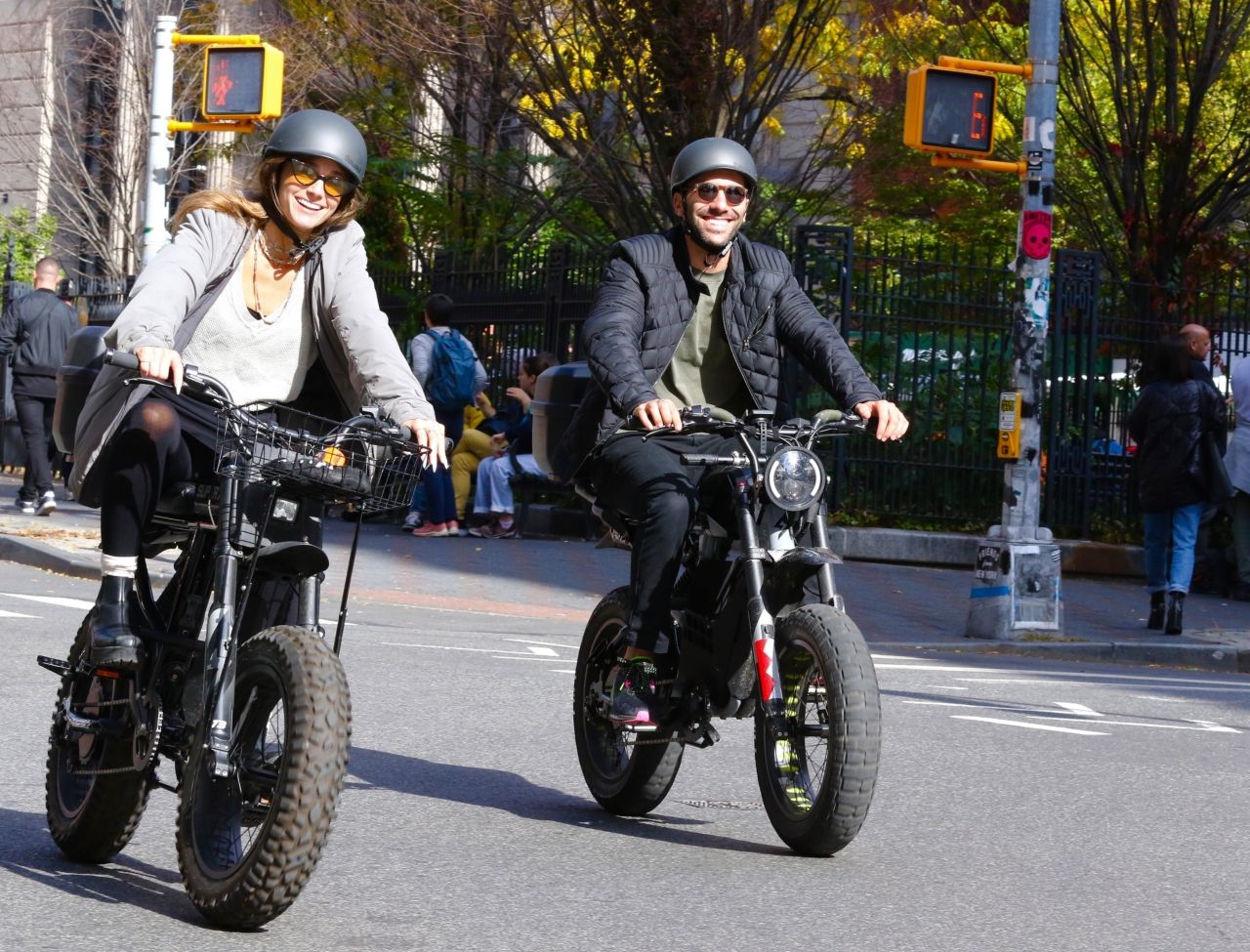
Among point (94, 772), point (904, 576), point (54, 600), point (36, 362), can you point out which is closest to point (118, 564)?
Answer: point (94, 772)

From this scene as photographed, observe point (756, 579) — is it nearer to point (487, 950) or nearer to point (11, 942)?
point (487, 950)

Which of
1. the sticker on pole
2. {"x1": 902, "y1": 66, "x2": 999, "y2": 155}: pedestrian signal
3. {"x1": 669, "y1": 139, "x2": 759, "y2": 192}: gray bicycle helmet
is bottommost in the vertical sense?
{"x1": 669, "y1": 139, "x2": 759, "y2": 192}: gray bicycle helmet

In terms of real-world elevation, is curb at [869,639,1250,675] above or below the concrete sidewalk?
below

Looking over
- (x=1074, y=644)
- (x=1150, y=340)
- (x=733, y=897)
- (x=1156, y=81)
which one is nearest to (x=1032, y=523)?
(x=1074, y=644)

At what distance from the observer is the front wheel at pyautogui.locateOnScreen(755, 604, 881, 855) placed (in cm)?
498

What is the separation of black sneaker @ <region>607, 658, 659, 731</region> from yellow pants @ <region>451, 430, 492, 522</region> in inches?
446

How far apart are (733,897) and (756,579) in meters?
0.89

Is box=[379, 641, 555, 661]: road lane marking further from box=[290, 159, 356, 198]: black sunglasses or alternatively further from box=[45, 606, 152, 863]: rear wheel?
box=[290, 159, 356, 198]: black sunglasses

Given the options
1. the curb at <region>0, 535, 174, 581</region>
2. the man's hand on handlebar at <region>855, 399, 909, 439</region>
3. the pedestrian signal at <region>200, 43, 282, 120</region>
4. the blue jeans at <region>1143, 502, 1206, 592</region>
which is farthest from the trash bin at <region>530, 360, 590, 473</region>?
the pedestrian signal at <region>200, 43, 282, 120</region>

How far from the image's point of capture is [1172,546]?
1292 centimetres

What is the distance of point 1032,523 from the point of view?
42.0ft

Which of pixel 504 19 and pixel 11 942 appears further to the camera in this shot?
pixel 504 19

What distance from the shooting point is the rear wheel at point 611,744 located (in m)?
5.76

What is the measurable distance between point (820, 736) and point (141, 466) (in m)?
1.84
